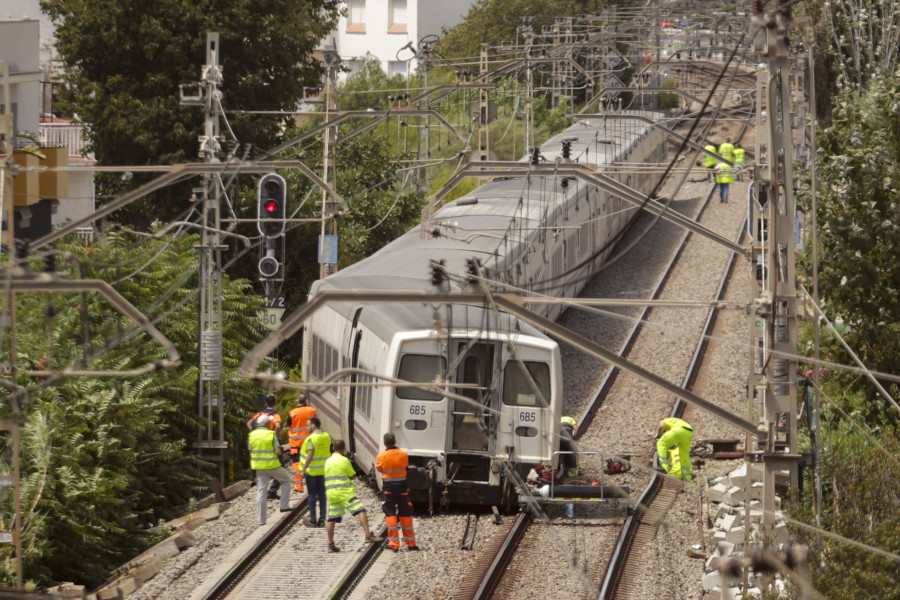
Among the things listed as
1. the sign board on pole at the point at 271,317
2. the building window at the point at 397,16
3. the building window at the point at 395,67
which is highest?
the building window at the point at 397,16

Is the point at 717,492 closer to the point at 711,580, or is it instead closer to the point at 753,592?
the point at 711,580

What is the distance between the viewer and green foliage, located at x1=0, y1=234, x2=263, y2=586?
53.2 ft

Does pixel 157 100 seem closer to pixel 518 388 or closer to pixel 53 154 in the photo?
pixel 53 154

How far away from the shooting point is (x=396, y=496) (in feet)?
50.9

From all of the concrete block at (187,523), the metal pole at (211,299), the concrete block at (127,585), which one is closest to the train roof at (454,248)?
the metal pole at (211,299)

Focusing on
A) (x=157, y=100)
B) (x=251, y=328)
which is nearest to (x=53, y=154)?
(x=157, y=100)

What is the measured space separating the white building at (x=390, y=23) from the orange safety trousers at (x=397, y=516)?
51.1 metres

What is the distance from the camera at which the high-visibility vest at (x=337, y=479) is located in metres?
15.7

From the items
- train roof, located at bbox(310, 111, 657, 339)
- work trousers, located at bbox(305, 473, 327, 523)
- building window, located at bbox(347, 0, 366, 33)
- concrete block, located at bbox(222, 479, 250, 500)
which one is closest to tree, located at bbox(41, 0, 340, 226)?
train roof, located at bbox(310, 111, 657, 339)

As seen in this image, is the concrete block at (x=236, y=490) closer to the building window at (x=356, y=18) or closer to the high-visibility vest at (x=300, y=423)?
the high-visibility vest at (x=300, y=423)

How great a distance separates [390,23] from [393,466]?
53013 millimetres

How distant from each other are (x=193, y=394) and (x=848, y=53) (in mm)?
26823

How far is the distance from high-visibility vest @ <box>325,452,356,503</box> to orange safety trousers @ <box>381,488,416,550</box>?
1.61 feet

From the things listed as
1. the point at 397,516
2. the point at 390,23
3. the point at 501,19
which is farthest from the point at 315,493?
the point at 390,23
